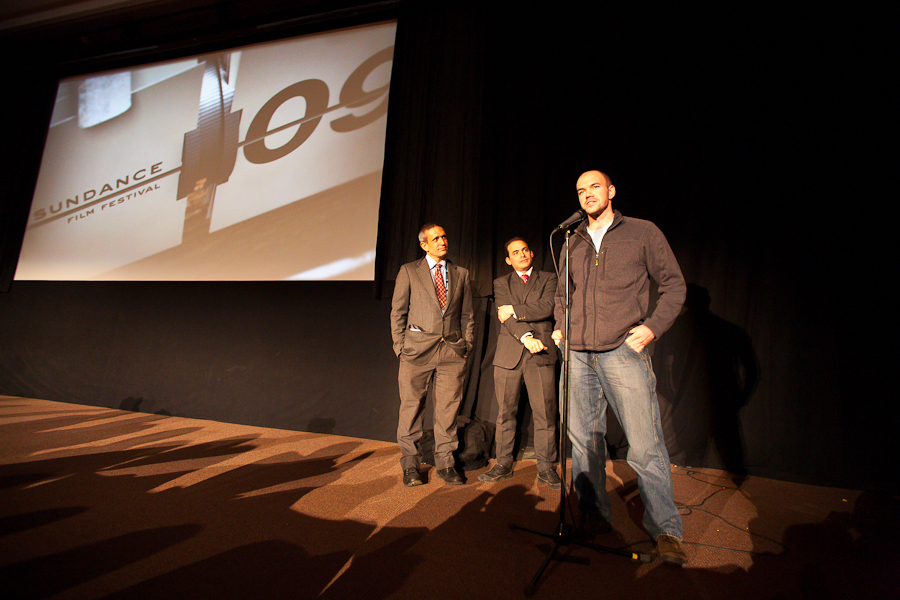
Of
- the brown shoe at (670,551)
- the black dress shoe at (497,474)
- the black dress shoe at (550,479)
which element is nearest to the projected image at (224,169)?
the black dress shoe at (497,474)

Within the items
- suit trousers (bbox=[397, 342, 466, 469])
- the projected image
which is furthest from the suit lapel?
the projected image

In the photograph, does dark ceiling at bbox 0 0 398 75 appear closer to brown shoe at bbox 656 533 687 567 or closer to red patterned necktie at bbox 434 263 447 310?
red patterned necktie at bbox 434 263 447 310

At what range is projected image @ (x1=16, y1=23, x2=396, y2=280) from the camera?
3986 mm

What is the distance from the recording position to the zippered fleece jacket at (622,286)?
1.64 metres

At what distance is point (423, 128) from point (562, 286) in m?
2.63

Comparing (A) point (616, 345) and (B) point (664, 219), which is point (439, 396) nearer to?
(A) point (616, 345)

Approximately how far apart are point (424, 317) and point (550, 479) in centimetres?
130

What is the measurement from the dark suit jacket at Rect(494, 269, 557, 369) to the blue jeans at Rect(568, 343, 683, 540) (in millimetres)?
801

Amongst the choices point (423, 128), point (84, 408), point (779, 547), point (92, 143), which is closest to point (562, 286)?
point (779, 547)

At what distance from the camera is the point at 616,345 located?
5.45ft

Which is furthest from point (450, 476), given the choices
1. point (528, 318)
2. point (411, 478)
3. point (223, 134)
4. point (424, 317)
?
point (223, 134)

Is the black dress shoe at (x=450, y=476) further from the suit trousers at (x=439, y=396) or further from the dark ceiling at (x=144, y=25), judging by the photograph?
the dark ceiling at (x=144, y=25)

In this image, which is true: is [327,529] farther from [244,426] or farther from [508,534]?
[244,426]

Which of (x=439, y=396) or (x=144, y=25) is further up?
(x=144, y=25)
